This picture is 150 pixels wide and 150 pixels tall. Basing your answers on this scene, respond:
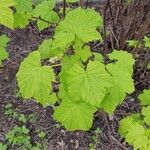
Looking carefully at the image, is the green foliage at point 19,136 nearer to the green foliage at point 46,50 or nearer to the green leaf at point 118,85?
the green foliage at point 46,50

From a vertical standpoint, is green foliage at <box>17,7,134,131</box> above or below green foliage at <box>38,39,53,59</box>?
above

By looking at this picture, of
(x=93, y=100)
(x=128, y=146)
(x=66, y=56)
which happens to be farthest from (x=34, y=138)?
(x=93, y=100)

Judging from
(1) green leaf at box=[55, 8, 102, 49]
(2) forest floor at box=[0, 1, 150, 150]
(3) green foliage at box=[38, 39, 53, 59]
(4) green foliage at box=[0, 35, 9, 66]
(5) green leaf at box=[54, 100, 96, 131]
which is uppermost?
(1) green leaf at box=[55, 8, 102, 49]

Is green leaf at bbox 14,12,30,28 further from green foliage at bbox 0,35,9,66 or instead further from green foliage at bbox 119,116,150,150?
green foliage at bbox 119,116,150,150

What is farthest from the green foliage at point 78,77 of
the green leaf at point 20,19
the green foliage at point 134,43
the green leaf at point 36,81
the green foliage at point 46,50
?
the green foliage at point 134,43

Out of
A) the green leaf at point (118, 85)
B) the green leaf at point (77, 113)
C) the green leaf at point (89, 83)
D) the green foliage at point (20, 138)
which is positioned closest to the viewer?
the green leaf at point (89, 83)

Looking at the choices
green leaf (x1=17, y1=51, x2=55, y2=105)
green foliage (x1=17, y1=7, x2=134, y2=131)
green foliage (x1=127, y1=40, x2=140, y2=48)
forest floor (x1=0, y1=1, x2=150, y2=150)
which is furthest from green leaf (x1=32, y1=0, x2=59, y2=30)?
forest floor (x1=0, y1=1, x2=150, y2=150)

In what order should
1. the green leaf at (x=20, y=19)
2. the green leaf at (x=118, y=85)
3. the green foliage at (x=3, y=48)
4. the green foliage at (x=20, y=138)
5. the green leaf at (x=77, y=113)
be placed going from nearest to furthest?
the green leaf at (x=118, y=85)
the green leaf at (x=77, y=113)
the green leaf at (x=20, y=19)
the green foliage at (x=3, y=48)
the green foliage at (x=20, y=138)

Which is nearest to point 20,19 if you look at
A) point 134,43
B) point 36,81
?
point 36,81
